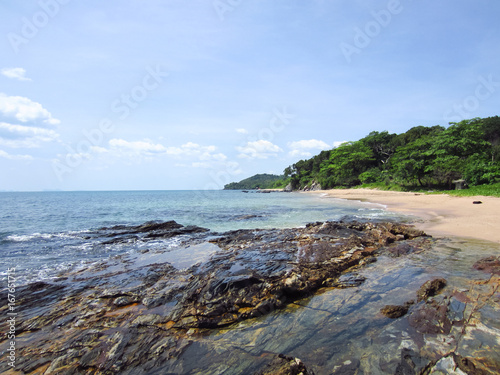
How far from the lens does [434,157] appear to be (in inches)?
1635

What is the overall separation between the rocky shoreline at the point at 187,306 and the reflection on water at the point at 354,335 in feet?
0.20

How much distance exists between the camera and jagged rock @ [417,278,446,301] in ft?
17.5

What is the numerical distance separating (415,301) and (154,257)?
9.45 metres

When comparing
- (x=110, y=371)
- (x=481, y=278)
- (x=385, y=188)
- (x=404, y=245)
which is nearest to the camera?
(x=110, y=371)

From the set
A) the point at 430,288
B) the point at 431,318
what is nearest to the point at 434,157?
the point at 430,288

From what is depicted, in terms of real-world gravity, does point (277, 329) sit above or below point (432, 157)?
below

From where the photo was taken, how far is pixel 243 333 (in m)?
4.46

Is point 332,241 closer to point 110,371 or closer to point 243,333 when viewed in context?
point 243,333

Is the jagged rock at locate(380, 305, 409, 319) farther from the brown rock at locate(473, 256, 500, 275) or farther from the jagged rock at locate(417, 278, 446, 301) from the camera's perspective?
the brown rock at locate(473, 256, 500, 275)

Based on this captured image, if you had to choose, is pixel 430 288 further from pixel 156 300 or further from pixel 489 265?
pixel 156 300

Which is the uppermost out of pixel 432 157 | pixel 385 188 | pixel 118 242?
pixel 432 157

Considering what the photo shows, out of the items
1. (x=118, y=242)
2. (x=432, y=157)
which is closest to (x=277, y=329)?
(x=118, y=242)

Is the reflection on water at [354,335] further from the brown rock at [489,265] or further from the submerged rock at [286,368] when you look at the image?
the brown rock at [489,265]

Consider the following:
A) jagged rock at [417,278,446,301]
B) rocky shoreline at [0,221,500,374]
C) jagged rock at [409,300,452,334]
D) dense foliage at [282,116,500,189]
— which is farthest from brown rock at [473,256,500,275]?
dense foliage at [282,116,500,189]
